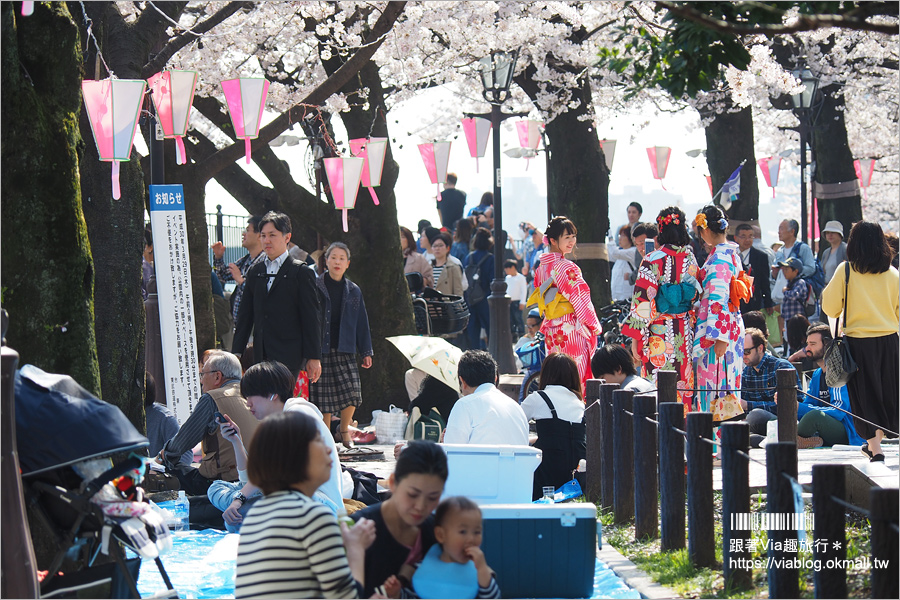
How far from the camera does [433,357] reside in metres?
8.98

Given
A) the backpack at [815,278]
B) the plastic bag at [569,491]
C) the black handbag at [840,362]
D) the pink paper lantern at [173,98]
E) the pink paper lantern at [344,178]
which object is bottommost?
the plastic bag at [569,491]

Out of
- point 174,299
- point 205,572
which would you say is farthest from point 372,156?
point 205,572

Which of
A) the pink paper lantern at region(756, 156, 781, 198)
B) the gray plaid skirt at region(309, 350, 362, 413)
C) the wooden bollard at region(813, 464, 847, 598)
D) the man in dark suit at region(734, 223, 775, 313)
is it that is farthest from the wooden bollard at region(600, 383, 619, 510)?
the pink paper lantern at region(756, 156, 781, 198)

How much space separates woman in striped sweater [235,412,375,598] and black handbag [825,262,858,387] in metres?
5.34

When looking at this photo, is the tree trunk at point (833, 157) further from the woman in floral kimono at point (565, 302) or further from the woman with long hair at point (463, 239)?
the woman in floral kimono at point (565, 302)

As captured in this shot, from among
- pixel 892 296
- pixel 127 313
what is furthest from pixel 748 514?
pixel 127 313

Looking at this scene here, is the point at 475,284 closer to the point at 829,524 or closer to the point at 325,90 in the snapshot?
the point at 325,90

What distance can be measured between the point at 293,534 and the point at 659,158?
18.5 meters

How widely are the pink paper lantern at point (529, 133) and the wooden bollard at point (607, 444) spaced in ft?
42.6

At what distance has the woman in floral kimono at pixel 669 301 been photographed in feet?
29.3

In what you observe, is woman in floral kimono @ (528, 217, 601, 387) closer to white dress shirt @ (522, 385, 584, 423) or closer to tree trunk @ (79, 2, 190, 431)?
white dress shirt @ (522, 385, 584, 423)

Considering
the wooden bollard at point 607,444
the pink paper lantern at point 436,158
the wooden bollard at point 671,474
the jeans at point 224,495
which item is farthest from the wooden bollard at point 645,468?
the pink paper lantern at point 436,158

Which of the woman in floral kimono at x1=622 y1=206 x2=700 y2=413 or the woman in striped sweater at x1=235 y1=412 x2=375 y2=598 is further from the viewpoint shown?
the woman in floral kimono at x1=622 y1=206 x2=700 y2=413

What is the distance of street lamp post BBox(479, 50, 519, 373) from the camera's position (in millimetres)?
13664
